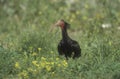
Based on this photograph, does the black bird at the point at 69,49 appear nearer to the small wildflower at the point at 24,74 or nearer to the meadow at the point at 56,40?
the meadow at the point at 56,40

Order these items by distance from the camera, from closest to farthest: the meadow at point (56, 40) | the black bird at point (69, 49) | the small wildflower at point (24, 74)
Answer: the small wildflower at point (24, 74) → the meadow at point (56, 40) → the black bird at point (69, 49)

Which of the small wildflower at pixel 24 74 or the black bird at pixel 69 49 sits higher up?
the black bird at pixel 69 49

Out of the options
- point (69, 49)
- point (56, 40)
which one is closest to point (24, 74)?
point (69, 49)

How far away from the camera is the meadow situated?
937 cm

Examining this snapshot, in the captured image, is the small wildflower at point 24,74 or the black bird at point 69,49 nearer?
the small wildflower at point 24,74

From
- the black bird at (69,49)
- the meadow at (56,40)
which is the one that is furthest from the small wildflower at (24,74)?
the black bird at (69,49)

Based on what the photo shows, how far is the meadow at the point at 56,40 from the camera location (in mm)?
9373

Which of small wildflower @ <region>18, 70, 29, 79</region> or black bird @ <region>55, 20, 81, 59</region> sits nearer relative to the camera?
small wildflower @ <region>18, 70, 29, 79</region>

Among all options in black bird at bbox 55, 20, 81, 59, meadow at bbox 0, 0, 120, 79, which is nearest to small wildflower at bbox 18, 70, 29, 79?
meadow at bbox 0, 0, 120, 79

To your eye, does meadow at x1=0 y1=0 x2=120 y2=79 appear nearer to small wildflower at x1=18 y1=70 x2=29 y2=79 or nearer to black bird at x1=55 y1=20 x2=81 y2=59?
small wildflower at x1=18 y1=70 x2=29 y2=79

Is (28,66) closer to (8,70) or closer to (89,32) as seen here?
(8,70)

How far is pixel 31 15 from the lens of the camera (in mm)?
14977

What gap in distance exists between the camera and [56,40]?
11898 millimetres

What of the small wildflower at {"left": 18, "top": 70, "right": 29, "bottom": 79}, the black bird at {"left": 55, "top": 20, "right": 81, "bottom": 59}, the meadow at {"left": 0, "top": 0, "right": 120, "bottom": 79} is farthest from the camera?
the black bird at {"left": 55, "top": 20, "right": 81, "bottom": 59}
